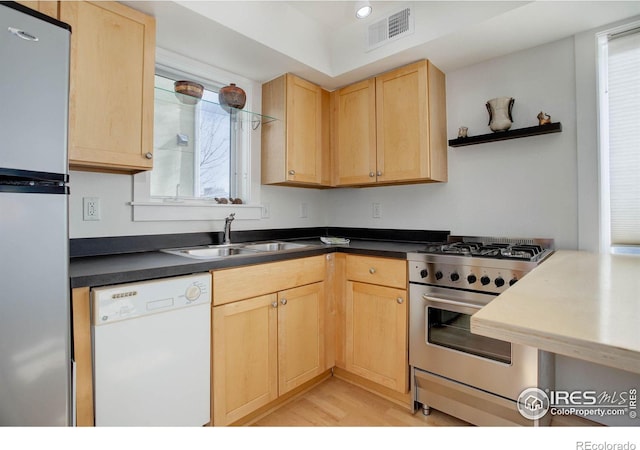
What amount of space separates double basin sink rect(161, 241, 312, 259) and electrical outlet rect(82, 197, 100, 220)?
0.40 meters

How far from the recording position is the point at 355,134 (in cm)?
248

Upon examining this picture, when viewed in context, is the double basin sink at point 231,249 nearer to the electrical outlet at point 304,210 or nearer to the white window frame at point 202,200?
the white window frame at point 202,200

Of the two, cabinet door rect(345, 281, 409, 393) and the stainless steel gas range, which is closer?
the stainless steel gas range

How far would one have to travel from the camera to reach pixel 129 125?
153 cm

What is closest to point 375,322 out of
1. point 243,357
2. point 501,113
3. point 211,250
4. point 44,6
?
point 243,357

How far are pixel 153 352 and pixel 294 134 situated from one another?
1.68 meters

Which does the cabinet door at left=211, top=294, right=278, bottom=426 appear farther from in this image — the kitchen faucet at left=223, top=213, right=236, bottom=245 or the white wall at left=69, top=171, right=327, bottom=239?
the white wall at left=69, top=171, right=327, bottom=239

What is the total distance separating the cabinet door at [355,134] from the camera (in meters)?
2.39

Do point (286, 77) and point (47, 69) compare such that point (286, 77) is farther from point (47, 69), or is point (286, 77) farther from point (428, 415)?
point (428, 415)

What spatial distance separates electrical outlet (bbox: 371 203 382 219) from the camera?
8.88 ft

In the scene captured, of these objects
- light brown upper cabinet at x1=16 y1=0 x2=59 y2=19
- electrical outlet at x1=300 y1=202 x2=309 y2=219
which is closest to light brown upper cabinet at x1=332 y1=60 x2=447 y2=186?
electrical outlet at x1=300 y1=202 x2=309 y2=219

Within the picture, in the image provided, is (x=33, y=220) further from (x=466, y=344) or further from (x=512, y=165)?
(x=512, y=165)

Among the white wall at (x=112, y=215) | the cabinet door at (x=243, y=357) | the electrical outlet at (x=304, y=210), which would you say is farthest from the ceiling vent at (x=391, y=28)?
the cabinet door at (x=243, y=357)

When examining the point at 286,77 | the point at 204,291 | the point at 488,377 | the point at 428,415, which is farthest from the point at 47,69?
the point at 428,415
